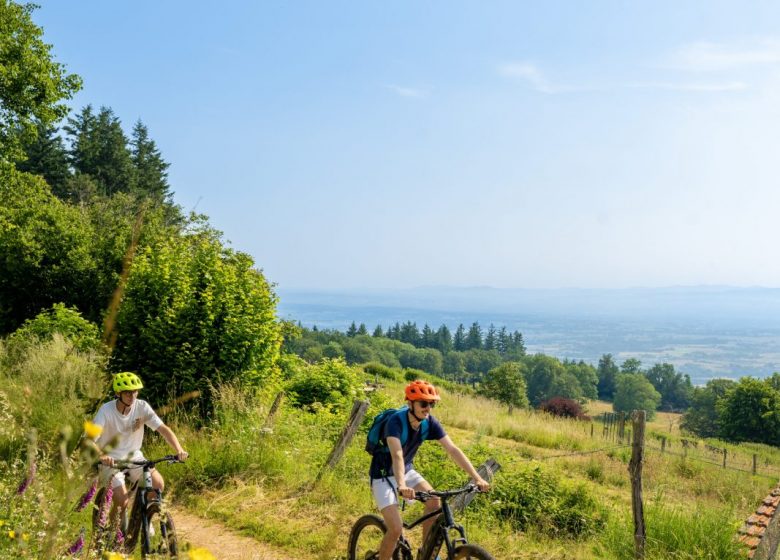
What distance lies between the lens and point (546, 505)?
8938mm

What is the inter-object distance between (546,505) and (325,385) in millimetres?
6379

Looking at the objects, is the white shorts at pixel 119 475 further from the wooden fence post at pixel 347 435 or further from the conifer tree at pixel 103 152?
the conifer tree at pixel 103 152

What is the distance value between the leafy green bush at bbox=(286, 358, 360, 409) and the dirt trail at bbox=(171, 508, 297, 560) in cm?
572

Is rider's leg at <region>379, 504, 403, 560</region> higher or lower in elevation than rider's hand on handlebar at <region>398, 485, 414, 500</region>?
lower

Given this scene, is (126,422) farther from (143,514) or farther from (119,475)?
(143,514)

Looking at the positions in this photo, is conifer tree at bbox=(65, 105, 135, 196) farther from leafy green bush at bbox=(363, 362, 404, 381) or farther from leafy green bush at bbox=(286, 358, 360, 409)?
leafy green bush at bbox=(286, 358, 360, 409)

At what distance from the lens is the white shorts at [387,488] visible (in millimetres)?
5137

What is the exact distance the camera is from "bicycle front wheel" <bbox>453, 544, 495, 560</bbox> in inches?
177

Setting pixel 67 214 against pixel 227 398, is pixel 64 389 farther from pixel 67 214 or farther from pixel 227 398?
pixel 67 214

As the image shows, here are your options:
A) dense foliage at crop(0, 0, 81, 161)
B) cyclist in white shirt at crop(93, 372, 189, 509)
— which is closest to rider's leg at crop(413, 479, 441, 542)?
cyclist in white shirt at crop(93, 372, 189, 509)

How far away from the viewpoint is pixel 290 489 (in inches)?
330

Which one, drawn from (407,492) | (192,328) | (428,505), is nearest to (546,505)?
(428,505)

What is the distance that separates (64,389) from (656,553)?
9.02m

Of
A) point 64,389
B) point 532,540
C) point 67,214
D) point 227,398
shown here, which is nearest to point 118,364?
point 64,389
